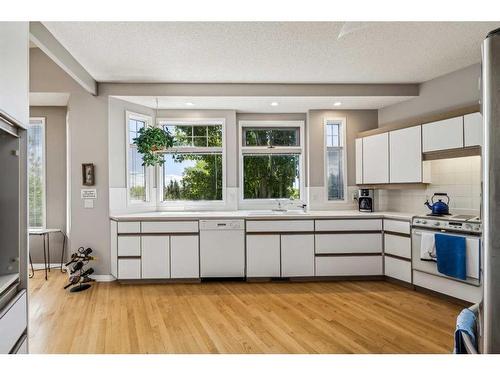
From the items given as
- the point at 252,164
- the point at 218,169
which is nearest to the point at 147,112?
the point at 218,169

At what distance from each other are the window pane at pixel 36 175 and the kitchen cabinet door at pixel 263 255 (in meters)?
3.33

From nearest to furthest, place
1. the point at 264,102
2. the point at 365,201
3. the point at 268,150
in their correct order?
the point at 264,102
the point at 365,201
the point at 268,150

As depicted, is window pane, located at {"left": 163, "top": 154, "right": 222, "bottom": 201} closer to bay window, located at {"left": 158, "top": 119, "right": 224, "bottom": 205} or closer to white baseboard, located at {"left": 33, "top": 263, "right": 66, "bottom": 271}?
bay window, located at {"left": 158, "top": 119, "right": 224, "bottom": 205}

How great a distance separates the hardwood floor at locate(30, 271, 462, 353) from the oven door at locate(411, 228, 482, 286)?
32cm

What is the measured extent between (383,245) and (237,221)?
193cm

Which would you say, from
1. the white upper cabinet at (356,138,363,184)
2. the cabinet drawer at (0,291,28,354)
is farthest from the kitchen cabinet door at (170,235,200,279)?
the white upper cabinet at (356,138,363,184)

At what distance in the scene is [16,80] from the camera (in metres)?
1.52

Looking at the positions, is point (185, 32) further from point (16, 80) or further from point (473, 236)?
point (473, 236)

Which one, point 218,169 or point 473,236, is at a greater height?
point 218,169

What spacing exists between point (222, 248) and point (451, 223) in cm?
260

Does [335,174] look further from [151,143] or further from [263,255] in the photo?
[151,143]

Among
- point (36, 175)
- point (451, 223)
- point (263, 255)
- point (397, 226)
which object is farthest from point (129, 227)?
point (451, 223)

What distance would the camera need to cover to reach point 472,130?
122 inches

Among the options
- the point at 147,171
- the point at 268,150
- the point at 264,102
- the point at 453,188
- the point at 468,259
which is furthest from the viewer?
the point at 268,150
